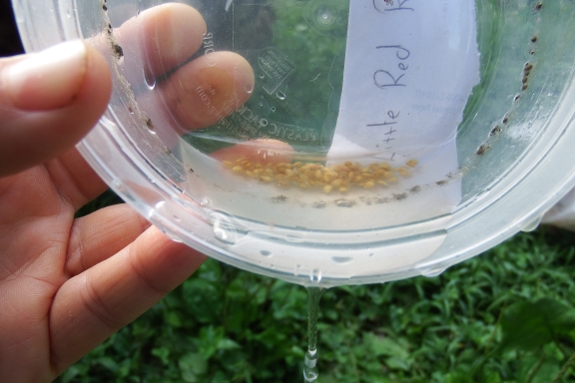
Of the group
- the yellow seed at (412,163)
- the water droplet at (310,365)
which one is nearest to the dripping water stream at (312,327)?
the water droplet at (310,365)

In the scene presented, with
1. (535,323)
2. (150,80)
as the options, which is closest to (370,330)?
(535,323)

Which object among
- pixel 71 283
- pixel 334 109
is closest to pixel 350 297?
pixel 334 109

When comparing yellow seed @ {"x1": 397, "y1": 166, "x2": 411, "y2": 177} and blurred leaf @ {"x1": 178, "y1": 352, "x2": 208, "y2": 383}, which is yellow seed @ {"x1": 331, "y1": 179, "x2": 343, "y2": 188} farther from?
blurred leaf @ {"x1": 178, "y1": 352, "x2": 208, "y2": 383}

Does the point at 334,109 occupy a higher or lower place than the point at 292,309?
higher

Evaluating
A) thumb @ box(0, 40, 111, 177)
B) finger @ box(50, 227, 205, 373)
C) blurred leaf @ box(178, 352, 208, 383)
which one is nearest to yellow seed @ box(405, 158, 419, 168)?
finger @ box(50, 227, 205, 373)

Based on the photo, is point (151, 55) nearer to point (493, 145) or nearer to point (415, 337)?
point (493, 145)

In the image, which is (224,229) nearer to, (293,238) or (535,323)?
(293,238)
